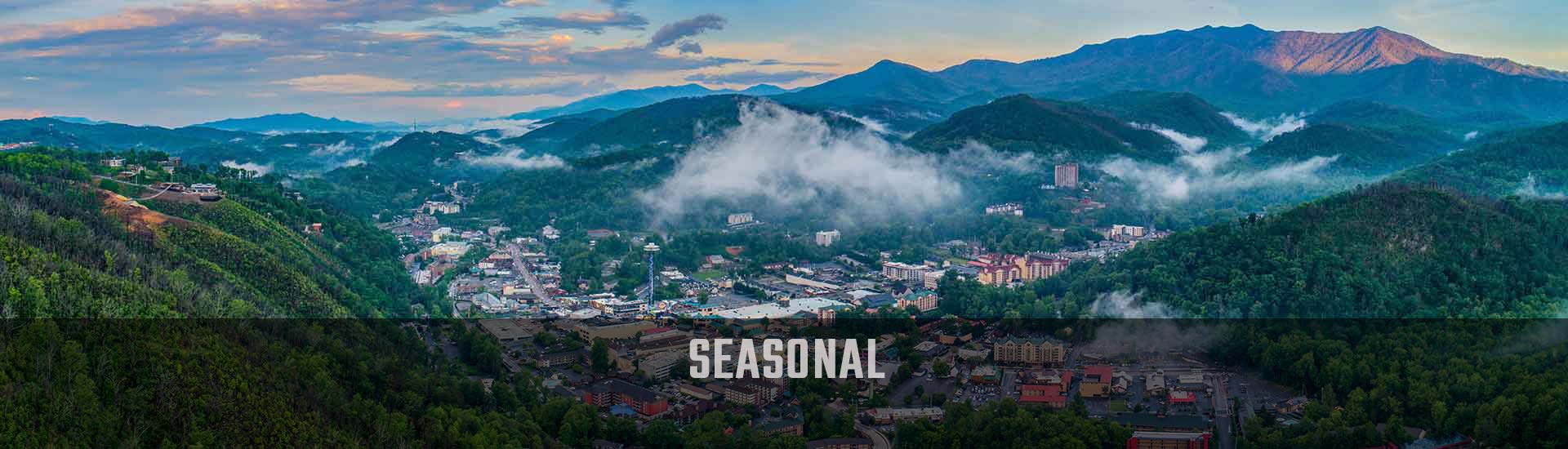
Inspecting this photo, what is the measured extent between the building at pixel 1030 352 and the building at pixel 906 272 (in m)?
16.5

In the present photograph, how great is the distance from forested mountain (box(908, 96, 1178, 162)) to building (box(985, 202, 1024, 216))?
13.1 m

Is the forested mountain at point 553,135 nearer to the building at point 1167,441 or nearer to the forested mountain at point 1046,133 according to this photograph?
the forested mountain at point 1046,133

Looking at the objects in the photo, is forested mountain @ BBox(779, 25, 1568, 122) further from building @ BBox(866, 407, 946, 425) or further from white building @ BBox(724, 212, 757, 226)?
building @ BBox(866, 407, 946, 425)

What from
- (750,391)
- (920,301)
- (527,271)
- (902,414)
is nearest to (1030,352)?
(902,414)

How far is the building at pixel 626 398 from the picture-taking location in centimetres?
3027

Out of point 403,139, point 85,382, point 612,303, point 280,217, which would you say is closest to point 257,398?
point 85,382

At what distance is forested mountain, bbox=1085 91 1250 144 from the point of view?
359 feet

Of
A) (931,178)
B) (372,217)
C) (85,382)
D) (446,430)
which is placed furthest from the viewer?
(931,178)

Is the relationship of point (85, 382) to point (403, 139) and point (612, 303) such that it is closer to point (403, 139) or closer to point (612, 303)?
point (612, 303)

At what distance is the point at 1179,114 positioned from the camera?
368ft

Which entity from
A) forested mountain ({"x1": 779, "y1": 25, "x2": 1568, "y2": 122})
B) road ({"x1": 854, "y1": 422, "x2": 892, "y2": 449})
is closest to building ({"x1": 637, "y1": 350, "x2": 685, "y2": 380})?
road ({"x1": 854, "y1": 422, "x2": 892, "y2": 449})

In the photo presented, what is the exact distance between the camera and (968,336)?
39.3 m

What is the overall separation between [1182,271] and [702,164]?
50252 mm

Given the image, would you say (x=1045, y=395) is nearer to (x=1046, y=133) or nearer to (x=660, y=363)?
(x=660, y=363)
